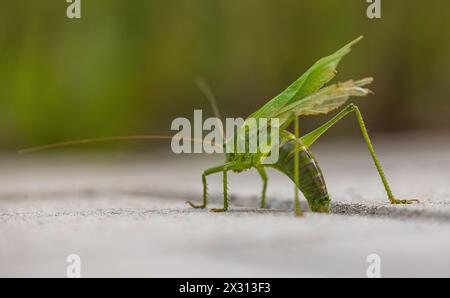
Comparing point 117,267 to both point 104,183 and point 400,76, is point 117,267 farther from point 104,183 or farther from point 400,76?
point 400,76

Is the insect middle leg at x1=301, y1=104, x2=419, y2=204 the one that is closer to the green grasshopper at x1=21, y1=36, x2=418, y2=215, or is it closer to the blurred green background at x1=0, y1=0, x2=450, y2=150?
the green grasshopper at x1=21, y1=36, x2=418, y2=215

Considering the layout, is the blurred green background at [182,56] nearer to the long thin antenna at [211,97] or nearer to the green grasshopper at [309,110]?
the long thin antenna at [211,97]

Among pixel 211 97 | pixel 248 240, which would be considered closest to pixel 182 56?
pixel 211 97

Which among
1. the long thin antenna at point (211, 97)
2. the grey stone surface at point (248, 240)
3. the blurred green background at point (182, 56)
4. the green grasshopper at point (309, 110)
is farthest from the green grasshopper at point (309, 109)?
the blurred green background at point (182, 56)

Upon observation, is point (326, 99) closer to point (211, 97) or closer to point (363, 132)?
point (363, 132)

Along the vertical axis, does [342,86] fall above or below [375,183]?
above

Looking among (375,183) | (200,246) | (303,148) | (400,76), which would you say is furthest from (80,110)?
(200,246)

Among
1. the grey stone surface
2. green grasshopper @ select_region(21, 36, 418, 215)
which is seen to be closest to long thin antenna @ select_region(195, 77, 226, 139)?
green grasshopper @ select_region(21, 36, 418, 215)
